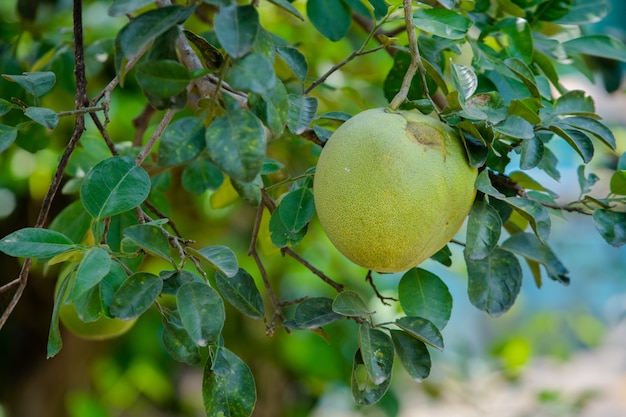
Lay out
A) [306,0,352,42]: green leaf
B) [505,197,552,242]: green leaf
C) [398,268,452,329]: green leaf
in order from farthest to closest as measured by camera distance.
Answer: [306,0,352,42]: green leaf
[398,268,452,329]: green leaf
[505,197,552,242]: green leaf

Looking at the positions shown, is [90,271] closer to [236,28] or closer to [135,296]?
[135,296]

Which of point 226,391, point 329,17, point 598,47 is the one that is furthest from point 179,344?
point 598,47

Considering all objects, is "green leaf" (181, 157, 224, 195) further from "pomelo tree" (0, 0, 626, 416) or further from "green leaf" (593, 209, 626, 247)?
"green leaf" (593, 209, 626, 247)

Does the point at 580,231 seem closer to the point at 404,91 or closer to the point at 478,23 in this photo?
the point at 478,23

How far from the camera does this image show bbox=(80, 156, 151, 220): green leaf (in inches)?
21.7

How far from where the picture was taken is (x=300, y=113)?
1.96 ft

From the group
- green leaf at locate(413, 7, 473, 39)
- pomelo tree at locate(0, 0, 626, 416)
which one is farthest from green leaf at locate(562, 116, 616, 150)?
green leaf at locate(413, 7, 473, 39)

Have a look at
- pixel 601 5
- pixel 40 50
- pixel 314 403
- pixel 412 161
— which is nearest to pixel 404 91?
pixel 412 161

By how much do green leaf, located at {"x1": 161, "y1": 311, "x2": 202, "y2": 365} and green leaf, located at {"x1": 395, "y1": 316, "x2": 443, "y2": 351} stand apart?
154 mm

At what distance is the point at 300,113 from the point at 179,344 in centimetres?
20

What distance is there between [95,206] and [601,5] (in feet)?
2.00

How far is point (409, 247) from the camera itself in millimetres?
528

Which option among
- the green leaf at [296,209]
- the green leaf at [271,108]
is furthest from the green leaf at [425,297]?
the green leaf at [271,108]

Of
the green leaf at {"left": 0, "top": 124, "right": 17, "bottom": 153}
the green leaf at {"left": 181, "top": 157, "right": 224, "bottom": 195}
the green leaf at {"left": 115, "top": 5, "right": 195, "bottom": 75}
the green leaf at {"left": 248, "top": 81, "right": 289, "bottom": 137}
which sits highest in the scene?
the green leaf at {"left": 115, "top": 5, "right": 195, "bottom": 75}
